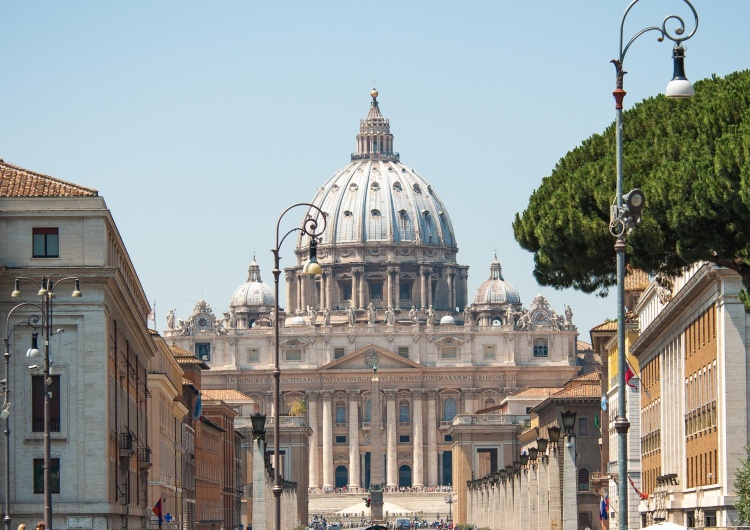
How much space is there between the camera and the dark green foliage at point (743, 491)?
43438mm

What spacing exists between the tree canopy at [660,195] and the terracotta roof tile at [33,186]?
12.9 metres

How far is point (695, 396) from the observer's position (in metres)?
55.3

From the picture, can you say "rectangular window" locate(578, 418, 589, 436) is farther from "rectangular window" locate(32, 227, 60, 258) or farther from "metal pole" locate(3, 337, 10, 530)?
"metal pole" locate(3, 337, 10, 530)

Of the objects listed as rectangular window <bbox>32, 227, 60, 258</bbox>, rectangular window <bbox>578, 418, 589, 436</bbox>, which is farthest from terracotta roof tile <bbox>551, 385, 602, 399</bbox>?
rectangular window <bbox>32, 227, 60, 258</bbox>

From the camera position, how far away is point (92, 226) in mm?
50625

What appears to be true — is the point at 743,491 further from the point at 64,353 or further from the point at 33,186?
the point at 33,186

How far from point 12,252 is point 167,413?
28255mm

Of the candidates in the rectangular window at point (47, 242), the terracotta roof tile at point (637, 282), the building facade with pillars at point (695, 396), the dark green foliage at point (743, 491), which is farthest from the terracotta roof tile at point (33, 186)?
the terracotta roof tile at point (637, 282)

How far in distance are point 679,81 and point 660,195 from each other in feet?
14.9

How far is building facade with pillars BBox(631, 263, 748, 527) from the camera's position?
48844 mm

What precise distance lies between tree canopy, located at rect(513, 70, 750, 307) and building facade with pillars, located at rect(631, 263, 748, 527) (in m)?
2.75

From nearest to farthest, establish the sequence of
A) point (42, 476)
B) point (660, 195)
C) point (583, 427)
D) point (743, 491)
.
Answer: point (660, 195) → point (743, 491) → point (42, 476) → point (583, 427)

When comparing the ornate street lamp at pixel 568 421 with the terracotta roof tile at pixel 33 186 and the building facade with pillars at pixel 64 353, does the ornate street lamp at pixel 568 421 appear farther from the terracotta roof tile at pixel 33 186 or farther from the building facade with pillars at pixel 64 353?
the terracotta roof tile at pixel 33 186

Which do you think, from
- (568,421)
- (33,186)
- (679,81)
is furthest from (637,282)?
(679,81)
